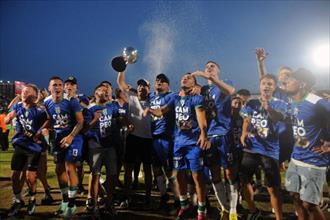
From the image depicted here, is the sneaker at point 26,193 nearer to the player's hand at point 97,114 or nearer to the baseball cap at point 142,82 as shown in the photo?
the player's hand at point 97,114

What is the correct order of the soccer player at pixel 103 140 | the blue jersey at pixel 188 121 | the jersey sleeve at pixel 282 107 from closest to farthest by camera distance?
1. the jersey sleeve at pixel 282 107
2. the blue jersey at pixel 188 121
3. the soccer player at pixel 103 140

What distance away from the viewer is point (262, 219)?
22.5 ft

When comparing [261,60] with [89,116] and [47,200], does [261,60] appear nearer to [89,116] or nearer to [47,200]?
[89,116]

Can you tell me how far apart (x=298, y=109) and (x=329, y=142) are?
69cm

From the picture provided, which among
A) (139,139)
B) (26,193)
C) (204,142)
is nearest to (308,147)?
(204,142)

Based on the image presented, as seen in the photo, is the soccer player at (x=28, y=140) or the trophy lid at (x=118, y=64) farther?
the soccer player at (x=28, y=140)

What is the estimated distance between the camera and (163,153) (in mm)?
7750

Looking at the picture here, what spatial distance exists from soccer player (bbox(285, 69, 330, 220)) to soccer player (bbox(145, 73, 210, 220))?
1.62 m

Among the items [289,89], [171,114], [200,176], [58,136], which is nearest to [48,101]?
[58,136]

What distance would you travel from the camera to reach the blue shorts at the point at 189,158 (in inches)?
253

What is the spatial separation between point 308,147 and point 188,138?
2.23 metres

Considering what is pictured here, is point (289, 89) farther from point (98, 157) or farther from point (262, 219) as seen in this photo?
point (98, 157)

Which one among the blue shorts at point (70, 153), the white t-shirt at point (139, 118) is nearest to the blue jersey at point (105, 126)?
the blue shorts at point (70, 153)

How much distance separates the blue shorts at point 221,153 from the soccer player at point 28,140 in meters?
3.50
